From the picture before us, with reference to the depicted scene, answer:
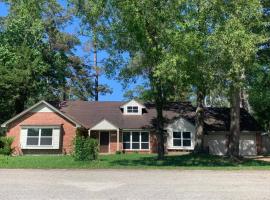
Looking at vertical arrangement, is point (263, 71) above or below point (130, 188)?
above

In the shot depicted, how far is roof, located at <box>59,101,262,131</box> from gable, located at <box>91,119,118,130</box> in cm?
120

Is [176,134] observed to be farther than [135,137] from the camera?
No

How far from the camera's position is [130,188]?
46.5 feet

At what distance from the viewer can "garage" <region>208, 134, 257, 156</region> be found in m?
43.0

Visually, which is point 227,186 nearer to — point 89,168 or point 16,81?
point 89,168

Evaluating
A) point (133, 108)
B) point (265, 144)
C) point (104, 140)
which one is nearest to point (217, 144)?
point (265, 144)

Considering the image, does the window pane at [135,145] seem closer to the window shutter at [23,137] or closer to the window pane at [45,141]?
the window pane at [45,141]

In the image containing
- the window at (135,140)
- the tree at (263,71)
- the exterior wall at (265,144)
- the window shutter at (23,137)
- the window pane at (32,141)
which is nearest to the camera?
the tree at (263,71)

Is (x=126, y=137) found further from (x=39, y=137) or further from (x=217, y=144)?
(x=217, y=144)

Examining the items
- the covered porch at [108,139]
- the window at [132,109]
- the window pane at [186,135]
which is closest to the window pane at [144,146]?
the covered porch at [108,139]

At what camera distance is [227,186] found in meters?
15.0

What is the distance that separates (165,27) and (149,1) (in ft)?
4.94

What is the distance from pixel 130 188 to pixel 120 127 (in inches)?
1150

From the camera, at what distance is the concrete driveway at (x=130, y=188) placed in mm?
12430
